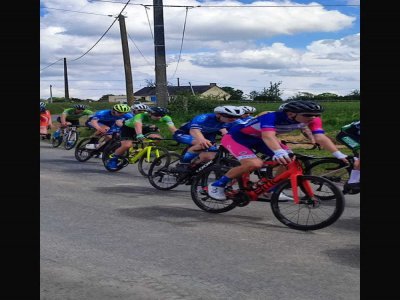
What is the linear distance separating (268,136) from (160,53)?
14.5 m

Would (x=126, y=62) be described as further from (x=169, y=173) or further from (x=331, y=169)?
(x=331, y=169)

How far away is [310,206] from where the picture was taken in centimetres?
704

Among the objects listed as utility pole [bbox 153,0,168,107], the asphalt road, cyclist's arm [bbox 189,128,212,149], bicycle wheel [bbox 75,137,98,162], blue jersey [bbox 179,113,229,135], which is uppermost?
utility pole [bbox 153,0,168,107]

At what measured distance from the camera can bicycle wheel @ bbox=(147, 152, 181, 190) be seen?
1039cm

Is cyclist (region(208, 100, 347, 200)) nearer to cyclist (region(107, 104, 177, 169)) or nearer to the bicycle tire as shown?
the bicycle tire

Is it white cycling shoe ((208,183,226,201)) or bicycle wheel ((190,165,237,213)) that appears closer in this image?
white cycling shoe ((208,183,226,201))

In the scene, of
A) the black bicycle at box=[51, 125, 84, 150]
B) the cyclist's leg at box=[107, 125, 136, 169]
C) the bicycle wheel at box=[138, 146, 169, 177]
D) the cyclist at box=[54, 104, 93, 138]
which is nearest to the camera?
the bicycle wheel at box=[138, 146, 169, 177]

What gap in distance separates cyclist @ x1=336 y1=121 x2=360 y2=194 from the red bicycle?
0.74 meters

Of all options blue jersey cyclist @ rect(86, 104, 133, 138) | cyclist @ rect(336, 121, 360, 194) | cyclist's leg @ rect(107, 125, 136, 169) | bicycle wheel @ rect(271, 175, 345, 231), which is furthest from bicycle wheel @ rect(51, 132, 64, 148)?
bicycle wheel @ rect(271, 175, 345, 231)

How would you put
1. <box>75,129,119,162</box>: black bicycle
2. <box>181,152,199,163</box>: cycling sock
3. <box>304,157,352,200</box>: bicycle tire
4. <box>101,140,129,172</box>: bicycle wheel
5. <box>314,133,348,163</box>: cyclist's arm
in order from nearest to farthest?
1. <box>314,133,348,163</box>: cyclist's arm
2. <box>304,157,352,200</box>: bicycle tire
3. <box>181,152,199,163</box>: cycling sock
4. <box>101,140,129,172</box>: bicycle wheel
5. <box>75,129,119,162</box>: black bicycle

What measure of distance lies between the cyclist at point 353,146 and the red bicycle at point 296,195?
0.74 m
